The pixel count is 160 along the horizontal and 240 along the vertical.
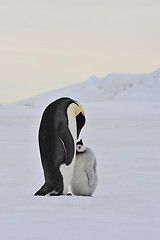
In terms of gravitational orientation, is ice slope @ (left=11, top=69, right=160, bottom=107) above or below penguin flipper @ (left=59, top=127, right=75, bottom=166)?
below

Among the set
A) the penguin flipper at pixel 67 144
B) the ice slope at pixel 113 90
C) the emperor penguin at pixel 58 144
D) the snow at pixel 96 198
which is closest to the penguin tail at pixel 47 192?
the emperor penguin at pixel 58 144

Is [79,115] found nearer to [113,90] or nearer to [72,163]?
[72,163]

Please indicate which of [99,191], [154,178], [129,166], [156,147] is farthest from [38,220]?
[156,147]

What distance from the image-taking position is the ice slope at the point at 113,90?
2872cm

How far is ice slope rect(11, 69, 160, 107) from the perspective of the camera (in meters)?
28.7

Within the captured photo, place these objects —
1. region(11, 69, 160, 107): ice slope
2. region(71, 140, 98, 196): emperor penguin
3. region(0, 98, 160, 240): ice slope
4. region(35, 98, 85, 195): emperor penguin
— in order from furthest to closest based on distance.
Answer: region(11, 69, 160, 107): ice slope
region(71, 140, 98, 196): emperor penguin
region(35, 98, 85, 195): emperor penguin
region(0, 98, 160, 240): ice slope

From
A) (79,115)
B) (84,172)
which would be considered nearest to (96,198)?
(84,172)

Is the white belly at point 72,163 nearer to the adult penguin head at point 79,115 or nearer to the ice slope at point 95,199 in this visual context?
the adult penguin head at point 79,115

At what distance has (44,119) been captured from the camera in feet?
13.3

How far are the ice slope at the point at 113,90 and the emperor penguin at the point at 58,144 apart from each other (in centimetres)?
2398

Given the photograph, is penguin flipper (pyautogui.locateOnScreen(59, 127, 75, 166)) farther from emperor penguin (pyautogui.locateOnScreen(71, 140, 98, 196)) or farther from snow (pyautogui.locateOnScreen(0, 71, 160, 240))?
snow (pyautogui.locateOnScreen(0, 71, 160, 240))

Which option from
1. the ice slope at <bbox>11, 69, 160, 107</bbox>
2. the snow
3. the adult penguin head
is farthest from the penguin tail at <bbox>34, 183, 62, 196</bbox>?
the ice slope at <bbox>11, 69, 160, 107</bbox>

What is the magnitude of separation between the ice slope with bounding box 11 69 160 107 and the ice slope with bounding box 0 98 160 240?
18601mm

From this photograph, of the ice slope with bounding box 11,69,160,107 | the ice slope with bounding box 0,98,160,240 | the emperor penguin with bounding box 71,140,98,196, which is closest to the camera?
the ice slope with bounding box 0,98,160,240
